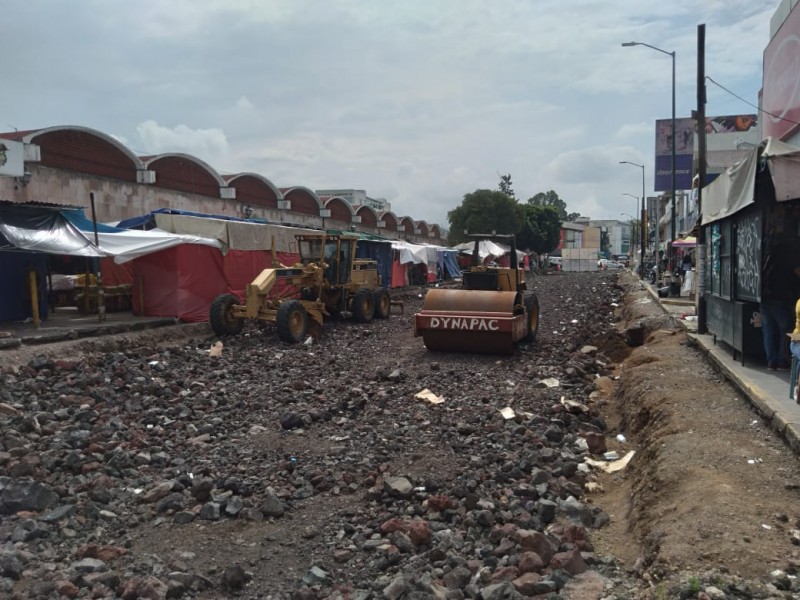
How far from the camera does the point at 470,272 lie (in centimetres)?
1342

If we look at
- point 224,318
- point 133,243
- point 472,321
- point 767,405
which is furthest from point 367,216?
point 767,405

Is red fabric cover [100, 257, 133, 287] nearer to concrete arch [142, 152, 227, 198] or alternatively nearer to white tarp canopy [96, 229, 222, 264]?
white tarp canopy [96, 229, 222, 264]

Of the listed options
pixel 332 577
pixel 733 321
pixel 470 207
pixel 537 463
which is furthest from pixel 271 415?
pixel 470 207

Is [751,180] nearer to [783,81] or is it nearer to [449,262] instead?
[783,81]

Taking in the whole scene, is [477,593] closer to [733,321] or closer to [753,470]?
[753,470]

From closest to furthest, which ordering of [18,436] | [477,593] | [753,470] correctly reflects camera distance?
1. [477,593]
2. [753,470]
3. [18,436]

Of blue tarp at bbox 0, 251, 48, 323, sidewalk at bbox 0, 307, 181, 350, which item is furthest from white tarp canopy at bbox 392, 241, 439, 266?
blue tarp at bbox 0, 251, 48, 323

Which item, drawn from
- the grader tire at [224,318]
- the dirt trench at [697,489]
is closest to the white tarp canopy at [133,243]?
the grader tire at [224,318]

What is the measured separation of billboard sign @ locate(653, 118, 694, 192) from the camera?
27.2 metres

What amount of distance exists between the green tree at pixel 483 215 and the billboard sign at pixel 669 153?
24631 millimetres

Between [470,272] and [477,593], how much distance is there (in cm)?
973

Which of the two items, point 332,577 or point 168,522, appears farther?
point 168,522

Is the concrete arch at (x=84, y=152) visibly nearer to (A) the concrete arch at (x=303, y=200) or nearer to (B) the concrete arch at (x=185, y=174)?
(B) the concrete arch at (x=185, y=174)

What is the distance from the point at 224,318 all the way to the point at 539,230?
2298 inches
